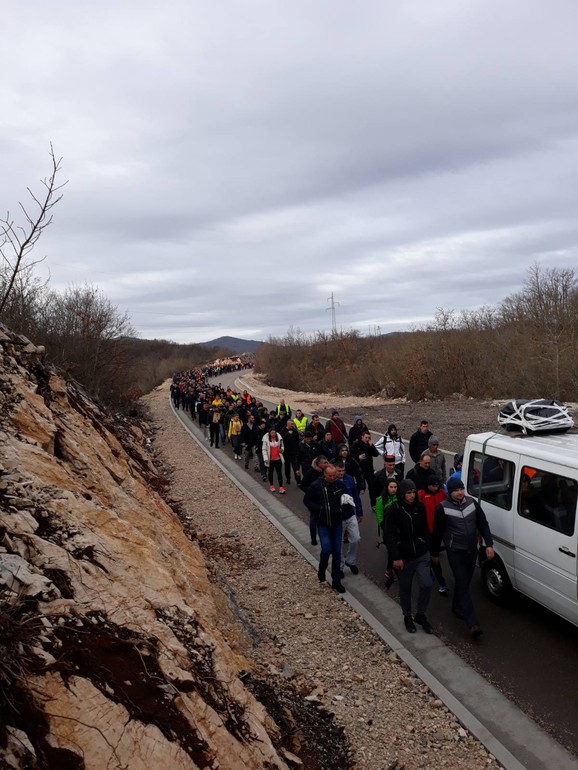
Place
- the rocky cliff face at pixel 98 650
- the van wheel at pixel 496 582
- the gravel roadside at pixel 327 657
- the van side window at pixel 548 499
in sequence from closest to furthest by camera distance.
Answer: the rocky cliff face at pixel 98 650, the gravel roadside at pixel 327 657, the van side window at pixel 548 499, the van wheel at pixel 496 582

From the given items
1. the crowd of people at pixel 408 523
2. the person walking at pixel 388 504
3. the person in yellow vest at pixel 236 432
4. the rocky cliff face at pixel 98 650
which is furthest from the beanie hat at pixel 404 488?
the person in yellow vest at pixel 236 432

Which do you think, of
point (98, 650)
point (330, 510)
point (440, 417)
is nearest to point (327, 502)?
point (330, 510)

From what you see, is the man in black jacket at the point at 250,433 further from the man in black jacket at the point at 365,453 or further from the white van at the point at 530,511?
the white van at the point at 530,511

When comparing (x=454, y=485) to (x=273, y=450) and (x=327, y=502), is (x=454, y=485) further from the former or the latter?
(x=273, y=450)

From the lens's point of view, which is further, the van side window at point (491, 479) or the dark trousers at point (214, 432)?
the dark trousers at point (214, 432)

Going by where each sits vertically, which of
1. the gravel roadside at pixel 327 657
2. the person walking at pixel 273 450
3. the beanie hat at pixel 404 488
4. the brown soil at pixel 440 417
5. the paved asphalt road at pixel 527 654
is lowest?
the gravel roadside at pixel 327 657

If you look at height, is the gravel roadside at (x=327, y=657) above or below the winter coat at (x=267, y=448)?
below

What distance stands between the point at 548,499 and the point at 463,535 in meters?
1.04

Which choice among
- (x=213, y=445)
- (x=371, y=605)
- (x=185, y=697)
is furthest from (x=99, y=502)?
(x=213, y=445)

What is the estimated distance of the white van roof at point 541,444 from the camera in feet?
17.5

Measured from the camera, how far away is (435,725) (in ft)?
14.9

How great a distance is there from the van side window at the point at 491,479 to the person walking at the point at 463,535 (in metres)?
0.34

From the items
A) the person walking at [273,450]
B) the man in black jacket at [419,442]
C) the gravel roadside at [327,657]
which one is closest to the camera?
the gravel roadside at [327,657]

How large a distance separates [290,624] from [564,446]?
3918 millimetres
